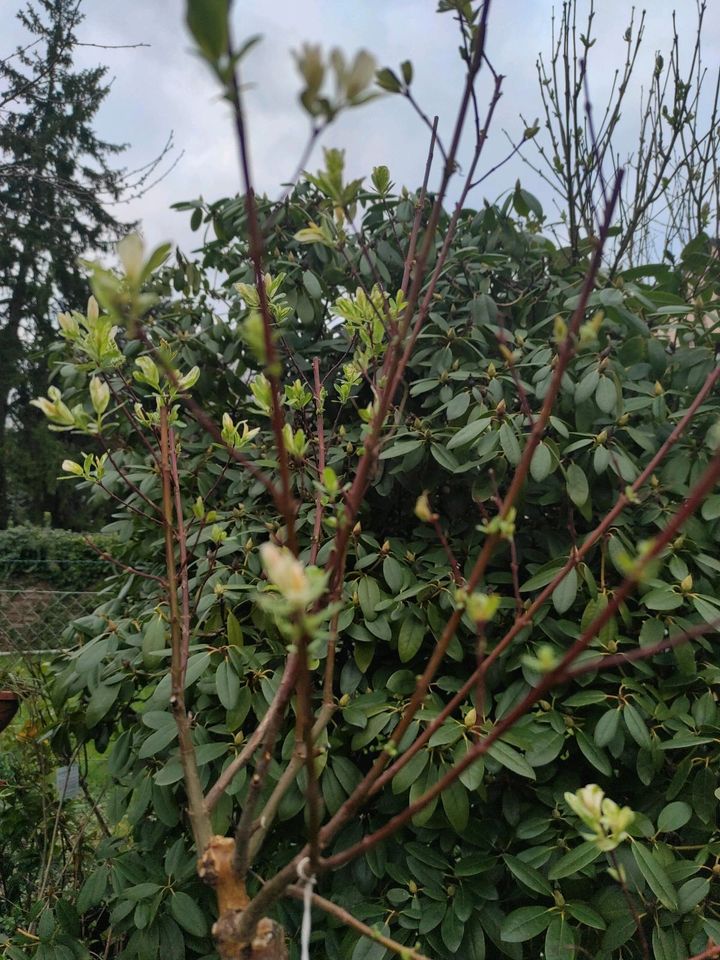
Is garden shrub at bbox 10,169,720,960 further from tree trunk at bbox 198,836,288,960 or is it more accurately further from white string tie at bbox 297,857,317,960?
white string tie at bbox 297,857,317,960

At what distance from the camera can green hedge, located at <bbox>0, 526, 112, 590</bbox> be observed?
32.8 ft

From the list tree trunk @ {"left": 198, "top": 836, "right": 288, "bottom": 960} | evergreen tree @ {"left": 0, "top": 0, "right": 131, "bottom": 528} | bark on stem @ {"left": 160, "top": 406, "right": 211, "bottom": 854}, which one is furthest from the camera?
evergreen tree @ {"left": 0, "top": 0, "right": 131, "bottom": 528}

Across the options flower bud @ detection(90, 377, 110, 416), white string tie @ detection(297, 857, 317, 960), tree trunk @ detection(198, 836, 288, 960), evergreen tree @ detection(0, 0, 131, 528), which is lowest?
tree trunk @ detection(198, 836, 288, 960)

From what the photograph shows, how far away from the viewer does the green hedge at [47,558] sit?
10.0 metres

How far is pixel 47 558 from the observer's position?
34.3 ft

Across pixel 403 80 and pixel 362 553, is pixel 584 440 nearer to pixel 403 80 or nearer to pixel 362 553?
pixel 362 553

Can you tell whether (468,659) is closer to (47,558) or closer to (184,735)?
(184,735)

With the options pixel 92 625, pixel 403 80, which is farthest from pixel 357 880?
pixel 403 80

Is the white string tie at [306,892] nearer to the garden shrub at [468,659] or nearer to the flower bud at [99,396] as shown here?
the garden shrub at [468,659]

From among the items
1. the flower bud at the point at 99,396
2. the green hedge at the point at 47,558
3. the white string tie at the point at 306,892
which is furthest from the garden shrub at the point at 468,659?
the green hedge at the point at 47,558

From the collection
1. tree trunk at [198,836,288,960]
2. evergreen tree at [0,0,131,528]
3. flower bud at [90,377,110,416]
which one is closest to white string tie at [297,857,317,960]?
tree trunk at [198,836,288,960]

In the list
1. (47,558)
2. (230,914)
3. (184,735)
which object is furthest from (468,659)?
(47,558)

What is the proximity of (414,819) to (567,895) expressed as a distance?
Result: 0.39 metres

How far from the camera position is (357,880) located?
1.45 metres
